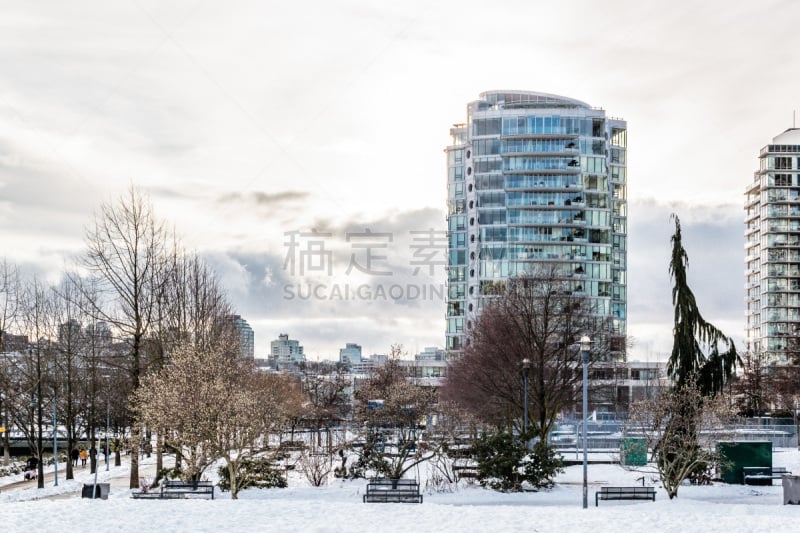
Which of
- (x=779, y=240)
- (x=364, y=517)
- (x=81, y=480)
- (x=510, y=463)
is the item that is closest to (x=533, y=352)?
(x=510, y=463)

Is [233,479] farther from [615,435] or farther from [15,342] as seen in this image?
[15,342]

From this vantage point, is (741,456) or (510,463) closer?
(510,463)

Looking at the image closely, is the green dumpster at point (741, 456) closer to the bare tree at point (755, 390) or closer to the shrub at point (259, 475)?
the shrub at point (259, 475)

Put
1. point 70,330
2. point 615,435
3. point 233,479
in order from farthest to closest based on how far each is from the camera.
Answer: point 615,435
point 70,330
point 233,479

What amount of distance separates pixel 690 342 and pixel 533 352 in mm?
11370

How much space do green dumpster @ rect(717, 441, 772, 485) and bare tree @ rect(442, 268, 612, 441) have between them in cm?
1011

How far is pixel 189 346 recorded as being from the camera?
36.9m

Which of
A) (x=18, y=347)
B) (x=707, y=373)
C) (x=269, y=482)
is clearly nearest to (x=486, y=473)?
(x=269, y=482)

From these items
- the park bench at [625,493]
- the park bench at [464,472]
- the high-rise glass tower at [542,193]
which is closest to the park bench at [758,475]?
the park bench at [625,493]

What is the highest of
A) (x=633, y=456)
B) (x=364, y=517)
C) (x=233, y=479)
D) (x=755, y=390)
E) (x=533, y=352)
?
(x=533, y=352)

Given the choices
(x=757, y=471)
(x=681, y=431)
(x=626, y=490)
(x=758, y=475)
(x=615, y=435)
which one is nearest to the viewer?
(x=626, y=490)

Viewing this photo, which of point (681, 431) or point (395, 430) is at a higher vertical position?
point (681, 431)

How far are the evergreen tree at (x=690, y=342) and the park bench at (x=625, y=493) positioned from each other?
31.1ft

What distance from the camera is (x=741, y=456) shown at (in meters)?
38.7
